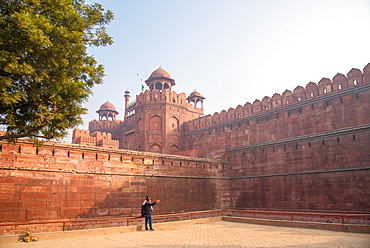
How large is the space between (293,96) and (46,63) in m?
15.2

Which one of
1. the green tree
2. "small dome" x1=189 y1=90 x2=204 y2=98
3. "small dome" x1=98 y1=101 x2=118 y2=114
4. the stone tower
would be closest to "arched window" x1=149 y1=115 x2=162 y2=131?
the stone tower

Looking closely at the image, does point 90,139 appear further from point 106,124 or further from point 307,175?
point 307,175

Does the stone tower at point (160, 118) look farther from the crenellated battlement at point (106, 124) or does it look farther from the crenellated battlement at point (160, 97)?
the crenellated battlement at point (106, 124)

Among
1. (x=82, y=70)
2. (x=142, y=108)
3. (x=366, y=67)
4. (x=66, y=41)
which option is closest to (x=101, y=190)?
(x=82, y=70)

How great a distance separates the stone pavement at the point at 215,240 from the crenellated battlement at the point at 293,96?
963cm

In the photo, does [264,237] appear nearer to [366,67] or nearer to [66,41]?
[66,41]

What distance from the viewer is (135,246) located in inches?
282

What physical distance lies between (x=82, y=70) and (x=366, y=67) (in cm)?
1408

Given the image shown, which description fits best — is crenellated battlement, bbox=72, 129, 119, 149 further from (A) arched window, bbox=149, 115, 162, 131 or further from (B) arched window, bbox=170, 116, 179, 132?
(B) arched window, bbox=170, 116, 179, 132

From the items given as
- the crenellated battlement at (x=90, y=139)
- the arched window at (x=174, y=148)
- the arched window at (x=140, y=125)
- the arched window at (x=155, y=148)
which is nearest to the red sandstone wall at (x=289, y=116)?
the arched window at (x=174, y=148)

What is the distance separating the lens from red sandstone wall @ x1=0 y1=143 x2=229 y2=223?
11.3 metres

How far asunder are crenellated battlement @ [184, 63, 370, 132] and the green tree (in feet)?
43.5

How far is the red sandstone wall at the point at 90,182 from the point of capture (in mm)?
11336

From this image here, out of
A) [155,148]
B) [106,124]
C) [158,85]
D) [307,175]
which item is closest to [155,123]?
[155,148]
